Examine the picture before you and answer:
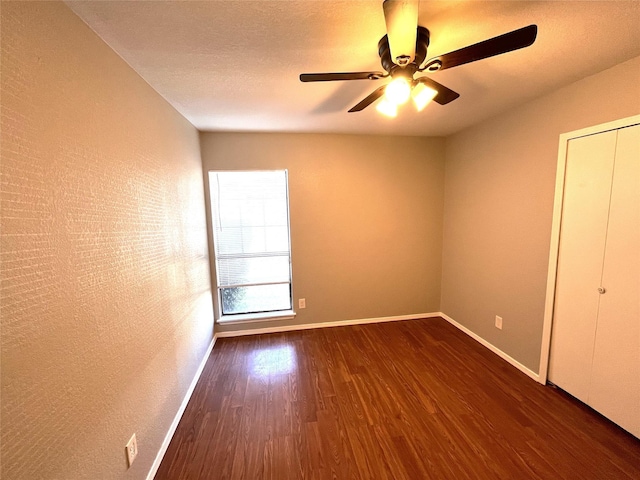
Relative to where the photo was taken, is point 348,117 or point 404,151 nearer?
point 348,117

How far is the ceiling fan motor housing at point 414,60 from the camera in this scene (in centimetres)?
113

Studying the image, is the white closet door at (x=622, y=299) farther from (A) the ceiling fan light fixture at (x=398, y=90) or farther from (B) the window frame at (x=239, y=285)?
(B) the window frame at (x=239, y=285)

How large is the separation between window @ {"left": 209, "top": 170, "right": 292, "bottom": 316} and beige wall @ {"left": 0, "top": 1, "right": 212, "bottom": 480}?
1.13m

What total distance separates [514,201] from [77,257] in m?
2.98

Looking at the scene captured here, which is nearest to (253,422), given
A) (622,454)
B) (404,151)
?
(622,454)

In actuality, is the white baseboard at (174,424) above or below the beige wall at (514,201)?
below

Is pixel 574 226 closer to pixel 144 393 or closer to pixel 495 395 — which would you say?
pixel 495 395

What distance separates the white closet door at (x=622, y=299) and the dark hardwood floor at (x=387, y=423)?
0.69 ft

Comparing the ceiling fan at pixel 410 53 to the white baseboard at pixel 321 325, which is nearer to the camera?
the ceiling fan at pixel 410 53

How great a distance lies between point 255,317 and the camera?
2.94 m

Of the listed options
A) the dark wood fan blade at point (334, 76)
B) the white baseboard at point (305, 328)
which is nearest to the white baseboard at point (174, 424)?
the white baseboard at point (305, 328)

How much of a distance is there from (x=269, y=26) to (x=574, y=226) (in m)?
2.34

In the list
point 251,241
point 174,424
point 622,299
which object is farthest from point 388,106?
point 174,424

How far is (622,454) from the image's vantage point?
1423 millimetres
